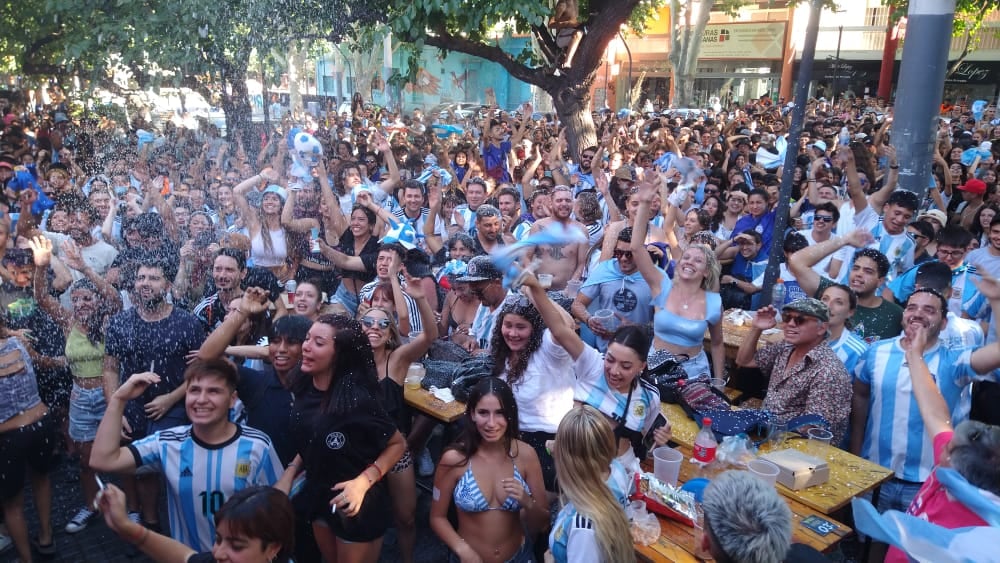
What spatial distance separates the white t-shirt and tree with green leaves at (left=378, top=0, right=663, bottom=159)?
6757 millimetres

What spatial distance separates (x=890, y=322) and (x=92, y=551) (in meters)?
5.14

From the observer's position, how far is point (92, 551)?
13.6ft

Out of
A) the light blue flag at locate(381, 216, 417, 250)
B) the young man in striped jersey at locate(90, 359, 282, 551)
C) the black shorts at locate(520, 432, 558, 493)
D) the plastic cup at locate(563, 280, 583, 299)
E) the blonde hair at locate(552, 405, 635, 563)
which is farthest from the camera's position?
the plastic cup at locate(563, 280, 583, 299)

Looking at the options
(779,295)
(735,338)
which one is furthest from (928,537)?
(779,295)

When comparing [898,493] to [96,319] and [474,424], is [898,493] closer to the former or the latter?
[474,424]

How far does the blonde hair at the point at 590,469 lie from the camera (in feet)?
8.44

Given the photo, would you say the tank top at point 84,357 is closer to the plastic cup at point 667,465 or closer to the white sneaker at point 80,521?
the white sneaker at point 80,521

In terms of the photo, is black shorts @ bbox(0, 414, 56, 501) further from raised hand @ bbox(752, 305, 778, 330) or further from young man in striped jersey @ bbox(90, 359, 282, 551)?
raised hand @ bbox(752, 305, 778, 330)

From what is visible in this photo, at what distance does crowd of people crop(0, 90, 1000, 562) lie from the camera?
299 cm

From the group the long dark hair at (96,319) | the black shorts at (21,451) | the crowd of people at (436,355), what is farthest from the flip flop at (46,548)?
the long dark hair at (96,319)

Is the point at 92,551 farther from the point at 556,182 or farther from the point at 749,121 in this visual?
the point at 749,121

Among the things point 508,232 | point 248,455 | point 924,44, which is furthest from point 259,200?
point 924,44

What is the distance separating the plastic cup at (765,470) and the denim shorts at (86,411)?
3.72m

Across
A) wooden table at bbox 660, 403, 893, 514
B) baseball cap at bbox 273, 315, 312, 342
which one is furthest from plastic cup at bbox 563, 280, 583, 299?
baseball cap at bbox 273, 315, 312, 342
